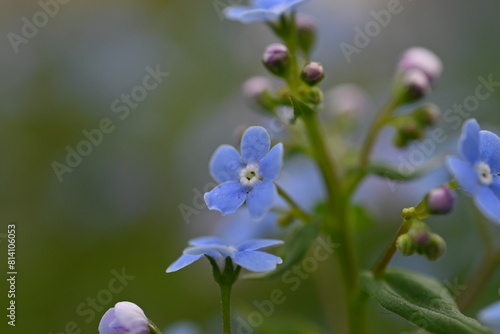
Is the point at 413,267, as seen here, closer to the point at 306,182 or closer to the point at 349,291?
the point at 306,182

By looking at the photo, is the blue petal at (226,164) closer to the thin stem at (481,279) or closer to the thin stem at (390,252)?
the thin stem at (390,252)

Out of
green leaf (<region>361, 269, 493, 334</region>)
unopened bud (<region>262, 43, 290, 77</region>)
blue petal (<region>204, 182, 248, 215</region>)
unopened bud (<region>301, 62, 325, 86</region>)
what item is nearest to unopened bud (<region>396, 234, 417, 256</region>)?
green leaf (<region>361, 269, 493, 334</region>)

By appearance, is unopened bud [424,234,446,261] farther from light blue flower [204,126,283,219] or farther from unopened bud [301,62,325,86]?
unopened bud [301,62,325,86]

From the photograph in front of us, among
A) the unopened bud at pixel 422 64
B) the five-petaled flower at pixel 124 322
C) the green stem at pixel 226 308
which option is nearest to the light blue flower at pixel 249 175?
the green stem at pixel 226 308

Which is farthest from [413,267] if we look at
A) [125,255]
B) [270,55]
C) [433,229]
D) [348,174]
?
[270,55]

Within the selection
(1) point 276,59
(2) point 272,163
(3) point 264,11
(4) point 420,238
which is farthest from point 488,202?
(3) point 264,11
